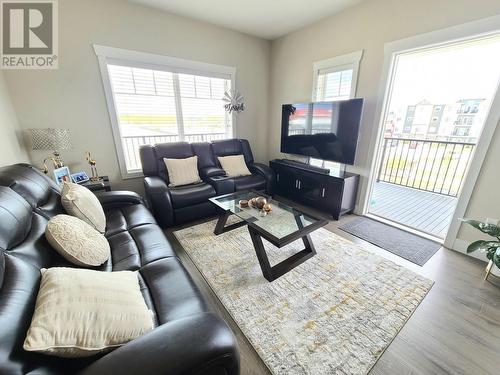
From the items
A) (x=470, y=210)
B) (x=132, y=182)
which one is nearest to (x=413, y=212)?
(x=470, y=210)

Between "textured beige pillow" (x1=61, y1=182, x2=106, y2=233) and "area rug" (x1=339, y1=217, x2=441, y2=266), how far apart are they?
8.76 feet

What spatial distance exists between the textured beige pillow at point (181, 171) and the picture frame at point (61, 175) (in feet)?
3.65

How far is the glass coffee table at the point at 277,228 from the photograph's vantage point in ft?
6.02

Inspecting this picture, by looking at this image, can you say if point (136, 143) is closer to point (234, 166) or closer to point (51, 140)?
point (51, 140)

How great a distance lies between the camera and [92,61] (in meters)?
2.65

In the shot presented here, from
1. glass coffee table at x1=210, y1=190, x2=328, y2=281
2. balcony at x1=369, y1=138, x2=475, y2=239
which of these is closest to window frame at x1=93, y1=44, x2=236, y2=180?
glass coffee table at x1=210, y1=190, x2=328, y2=281

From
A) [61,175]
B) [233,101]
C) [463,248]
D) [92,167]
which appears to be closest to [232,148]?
[233,101]

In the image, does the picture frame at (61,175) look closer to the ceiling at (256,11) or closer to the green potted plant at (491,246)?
the ceiling at (256,11)

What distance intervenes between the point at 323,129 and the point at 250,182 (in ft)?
4.36

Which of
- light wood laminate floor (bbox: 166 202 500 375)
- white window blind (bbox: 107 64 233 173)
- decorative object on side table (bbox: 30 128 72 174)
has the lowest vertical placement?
light wood laminate floor (bbox: 166 202 500 375)

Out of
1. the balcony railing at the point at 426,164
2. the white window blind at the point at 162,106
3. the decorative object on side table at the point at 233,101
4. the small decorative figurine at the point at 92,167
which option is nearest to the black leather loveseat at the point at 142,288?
the small decorative figurine at the point at 92,167

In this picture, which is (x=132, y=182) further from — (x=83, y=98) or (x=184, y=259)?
(x=184, y=259)

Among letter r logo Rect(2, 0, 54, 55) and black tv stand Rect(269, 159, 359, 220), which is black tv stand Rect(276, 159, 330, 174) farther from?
letter r logo Rect(2, 0, 54, 55)

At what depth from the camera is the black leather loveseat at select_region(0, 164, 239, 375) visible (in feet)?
2.21
